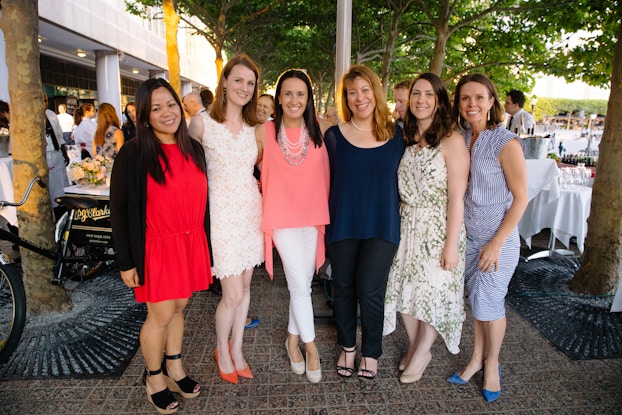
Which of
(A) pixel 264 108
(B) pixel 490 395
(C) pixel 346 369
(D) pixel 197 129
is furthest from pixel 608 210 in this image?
(D) pixel 197 129

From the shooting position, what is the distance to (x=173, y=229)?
2422 millimetres

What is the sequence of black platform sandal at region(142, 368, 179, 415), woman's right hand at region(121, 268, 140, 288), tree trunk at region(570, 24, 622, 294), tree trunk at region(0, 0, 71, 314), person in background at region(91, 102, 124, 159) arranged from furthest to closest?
1. person in background at region(91, 102, 124, 159)
2. tree trunk at region(570, 24, 622, 294)
3. tree trunk at region(0, 0, 71, 314)
4. black platform sandal at region(142, 368, 179, 415)
5. woman's right hand at region(121, 268, 140, 288)

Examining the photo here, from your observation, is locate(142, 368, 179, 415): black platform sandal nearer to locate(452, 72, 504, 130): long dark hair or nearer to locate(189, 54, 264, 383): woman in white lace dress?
locate(189, 54, 264, 383): woman in white lace dress

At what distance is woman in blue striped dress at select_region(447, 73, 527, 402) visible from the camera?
253cm

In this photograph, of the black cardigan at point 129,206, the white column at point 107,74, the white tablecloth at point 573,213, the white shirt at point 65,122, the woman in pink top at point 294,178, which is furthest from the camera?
the white column at point 107,74

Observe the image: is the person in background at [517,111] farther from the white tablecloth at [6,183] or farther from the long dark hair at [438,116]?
the white tablecloth at [6,183]

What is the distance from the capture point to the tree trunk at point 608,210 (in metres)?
4.29

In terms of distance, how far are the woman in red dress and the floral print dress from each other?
1.26 metres

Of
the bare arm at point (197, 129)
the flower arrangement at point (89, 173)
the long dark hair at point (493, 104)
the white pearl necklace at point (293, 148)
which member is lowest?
the flower arrangement at point (89, 173)

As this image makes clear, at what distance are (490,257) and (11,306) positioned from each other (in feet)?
11.0

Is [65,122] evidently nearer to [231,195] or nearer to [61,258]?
[61,258]

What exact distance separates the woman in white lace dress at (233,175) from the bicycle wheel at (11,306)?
1469mm

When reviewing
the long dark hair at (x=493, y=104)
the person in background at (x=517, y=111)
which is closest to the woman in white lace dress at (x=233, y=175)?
the long dark hair at (x=493, y=104)

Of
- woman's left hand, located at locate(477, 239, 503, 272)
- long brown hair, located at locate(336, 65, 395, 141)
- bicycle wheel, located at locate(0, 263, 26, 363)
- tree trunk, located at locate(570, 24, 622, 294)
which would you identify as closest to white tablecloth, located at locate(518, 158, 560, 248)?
tree trunk, located at locate(570, 24, 622, 294)
